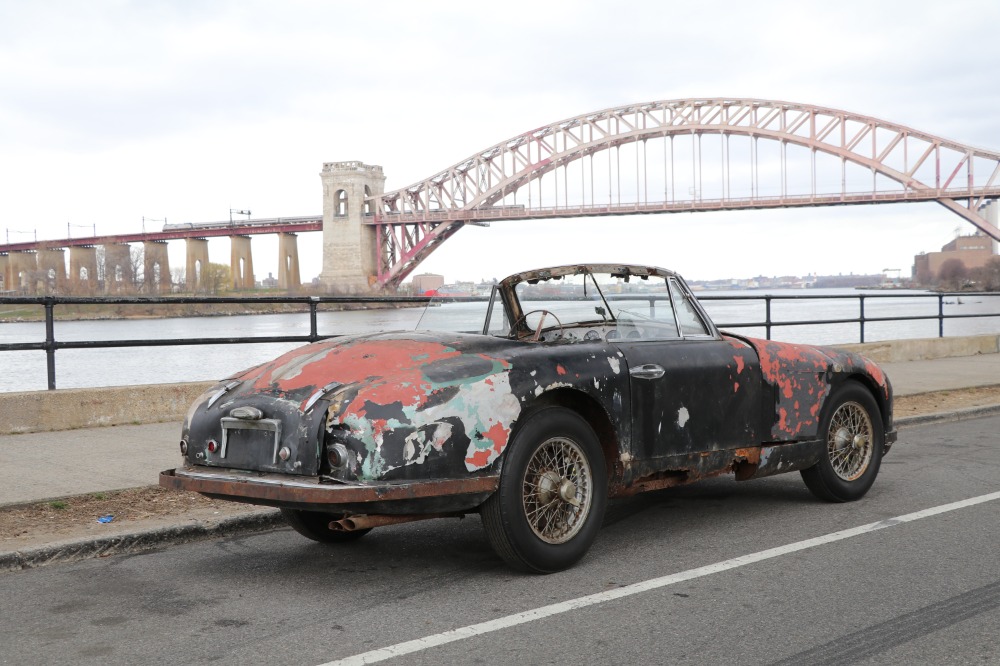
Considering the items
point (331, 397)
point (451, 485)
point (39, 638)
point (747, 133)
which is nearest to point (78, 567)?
point (39, 638)

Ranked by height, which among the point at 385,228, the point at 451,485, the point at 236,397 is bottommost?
the point at 451,485

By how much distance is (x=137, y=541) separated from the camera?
5.38m

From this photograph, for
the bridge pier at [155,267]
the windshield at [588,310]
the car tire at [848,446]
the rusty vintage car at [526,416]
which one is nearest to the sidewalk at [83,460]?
the rusty vintage car at [526,416]

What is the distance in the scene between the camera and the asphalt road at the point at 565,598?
373 centimetres

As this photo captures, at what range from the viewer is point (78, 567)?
5031mm

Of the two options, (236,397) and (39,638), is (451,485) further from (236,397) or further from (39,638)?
(39,638)

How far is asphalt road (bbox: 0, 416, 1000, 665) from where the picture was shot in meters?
3.73

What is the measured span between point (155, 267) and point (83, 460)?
8902cm

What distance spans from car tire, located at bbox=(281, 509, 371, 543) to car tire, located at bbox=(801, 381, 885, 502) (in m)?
2.84

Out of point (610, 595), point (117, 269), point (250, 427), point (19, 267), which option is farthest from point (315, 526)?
point (19, 267)

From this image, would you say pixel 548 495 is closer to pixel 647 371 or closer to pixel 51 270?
pixel 647 371

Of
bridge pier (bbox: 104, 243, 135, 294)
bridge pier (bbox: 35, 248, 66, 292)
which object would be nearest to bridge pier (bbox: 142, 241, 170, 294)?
bridge pier (bbox: 104, 243, 135, 294)

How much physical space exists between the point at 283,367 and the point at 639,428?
69.4 inches

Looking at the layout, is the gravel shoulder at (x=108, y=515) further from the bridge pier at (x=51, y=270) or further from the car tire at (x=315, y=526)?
the bridge pier at (x=51, y=270)
